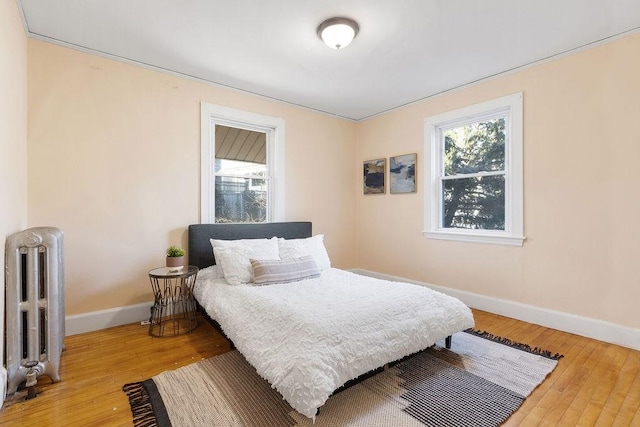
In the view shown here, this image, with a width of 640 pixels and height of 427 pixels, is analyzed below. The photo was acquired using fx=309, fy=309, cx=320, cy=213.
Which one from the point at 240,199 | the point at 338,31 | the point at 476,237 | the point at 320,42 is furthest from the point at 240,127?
the point at 476,237

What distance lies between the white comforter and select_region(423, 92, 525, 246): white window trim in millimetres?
1339

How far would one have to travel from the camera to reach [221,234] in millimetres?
3400

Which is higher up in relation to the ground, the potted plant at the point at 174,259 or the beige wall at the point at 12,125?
the beige wall at the point at 12,125

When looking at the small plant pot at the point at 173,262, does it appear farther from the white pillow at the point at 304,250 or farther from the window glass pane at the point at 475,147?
the window glass pane at the point at 475,147

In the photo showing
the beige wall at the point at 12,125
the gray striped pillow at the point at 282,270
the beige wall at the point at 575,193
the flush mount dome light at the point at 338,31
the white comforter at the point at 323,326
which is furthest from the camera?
the gray striped pillow at the point at 282,270

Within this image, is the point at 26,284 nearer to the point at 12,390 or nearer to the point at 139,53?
the point at 12,390

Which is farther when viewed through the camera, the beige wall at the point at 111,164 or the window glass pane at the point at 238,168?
the window glass pane at the point at 238,168

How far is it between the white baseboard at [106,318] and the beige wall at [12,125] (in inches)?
37.7

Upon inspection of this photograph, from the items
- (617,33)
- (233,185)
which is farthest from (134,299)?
(617,33)

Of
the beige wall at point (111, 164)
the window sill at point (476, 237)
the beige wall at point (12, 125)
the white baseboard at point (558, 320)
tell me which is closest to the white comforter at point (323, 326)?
the beige wall at point (111, 164)

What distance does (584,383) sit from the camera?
2014mm

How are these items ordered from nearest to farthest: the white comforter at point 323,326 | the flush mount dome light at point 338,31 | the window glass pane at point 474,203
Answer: the white comforter at point 323,326, the flush mount dome light at point 338,31, the window glass pane at point 474,203

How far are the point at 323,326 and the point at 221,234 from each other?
1.99 meters

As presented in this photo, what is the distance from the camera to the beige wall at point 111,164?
2621 millimetres
